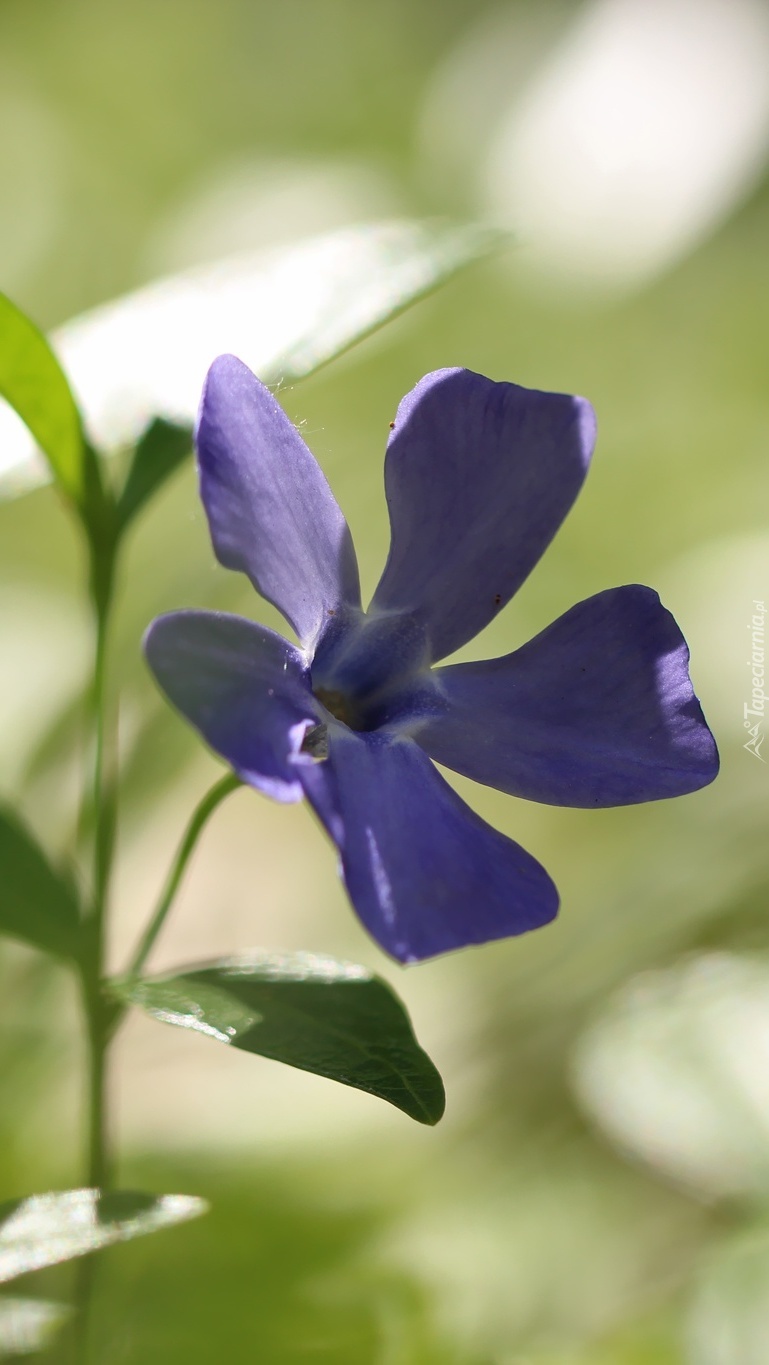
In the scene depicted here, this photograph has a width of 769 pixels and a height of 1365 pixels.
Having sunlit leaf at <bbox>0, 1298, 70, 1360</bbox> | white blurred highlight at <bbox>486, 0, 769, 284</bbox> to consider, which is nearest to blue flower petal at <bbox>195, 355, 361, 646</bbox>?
sunlit leaf at <bbox>0, 1298, 70, 1360</bbox>

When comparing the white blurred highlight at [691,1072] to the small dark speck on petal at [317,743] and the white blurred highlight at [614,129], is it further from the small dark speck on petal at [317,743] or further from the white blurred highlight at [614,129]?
the white blurred highlight at [614,129]

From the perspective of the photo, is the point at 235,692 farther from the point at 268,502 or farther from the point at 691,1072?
the point at 691,1072

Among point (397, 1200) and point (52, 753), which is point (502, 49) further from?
point (397, 1200)

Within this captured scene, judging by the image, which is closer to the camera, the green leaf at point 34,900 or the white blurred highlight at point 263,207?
the green leaf at point 34,900

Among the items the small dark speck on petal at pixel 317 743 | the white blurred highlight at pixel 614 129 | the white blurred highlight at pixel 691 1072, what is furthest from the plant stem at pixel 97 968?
the white blurred highlight at pixel 614 129

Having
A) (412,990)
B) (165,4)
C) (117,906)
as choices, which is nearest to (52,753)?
(117,906)

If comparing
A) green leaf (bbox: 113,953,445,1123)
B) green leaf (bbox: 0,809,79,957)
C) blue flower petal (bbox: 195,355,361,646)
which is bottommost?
green leaf (bbox: 113,953,445,1123)

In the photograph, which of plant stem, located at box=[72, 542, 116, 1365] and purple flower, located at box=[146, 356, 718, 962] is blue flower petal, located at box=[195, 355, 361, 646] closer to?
purple flower, located at box=[146, 356, 718, 962]

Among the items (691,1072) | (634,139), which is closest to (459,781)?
(691,1072)
